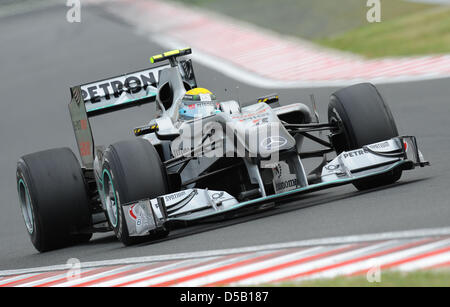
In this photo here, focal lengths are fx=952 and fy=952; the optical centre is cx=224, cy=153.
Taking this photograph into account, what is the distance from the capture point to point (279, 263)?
20.4ft

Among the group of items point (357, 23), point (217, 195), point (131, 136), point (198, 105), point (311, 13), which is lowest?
point (131, 136)

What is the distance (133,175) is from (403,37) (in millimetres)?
14229

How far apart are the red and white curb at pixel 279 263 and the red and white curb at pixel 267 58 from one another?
10.5m

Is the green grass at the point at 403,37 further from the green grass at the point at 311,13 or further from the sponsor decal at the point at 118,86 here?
the sponsor decal at the point at 118,86

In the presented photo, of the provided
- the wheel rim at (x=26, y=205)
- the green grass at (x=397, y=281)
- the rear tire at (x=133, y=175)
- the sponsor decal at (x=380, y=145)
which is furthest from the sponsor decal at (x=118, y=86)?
the green grass at (x=397, y=281)

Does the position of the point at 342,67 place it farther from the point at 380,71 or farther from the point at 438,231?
the point at 438,231

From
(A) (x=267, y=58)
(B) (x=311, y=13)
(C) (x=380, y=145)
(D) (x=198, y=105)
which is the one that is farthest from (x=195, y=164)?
(B) (x=311, y=13)

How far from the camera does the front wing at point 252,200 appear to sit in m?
8.21

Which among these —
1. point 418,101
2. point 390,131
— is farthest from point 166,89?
point 418,101

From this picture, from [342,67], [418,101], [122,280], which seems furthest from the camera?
[342,67]

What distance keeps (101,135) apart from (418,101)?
657 centimetres

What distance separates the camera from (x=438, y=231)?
20.2ft

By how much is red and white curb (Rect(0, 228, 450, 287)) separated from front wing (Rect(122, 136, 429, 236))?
0.82 metres

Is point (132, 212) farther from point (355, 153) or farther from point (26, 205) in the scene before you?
point (26, 205)
